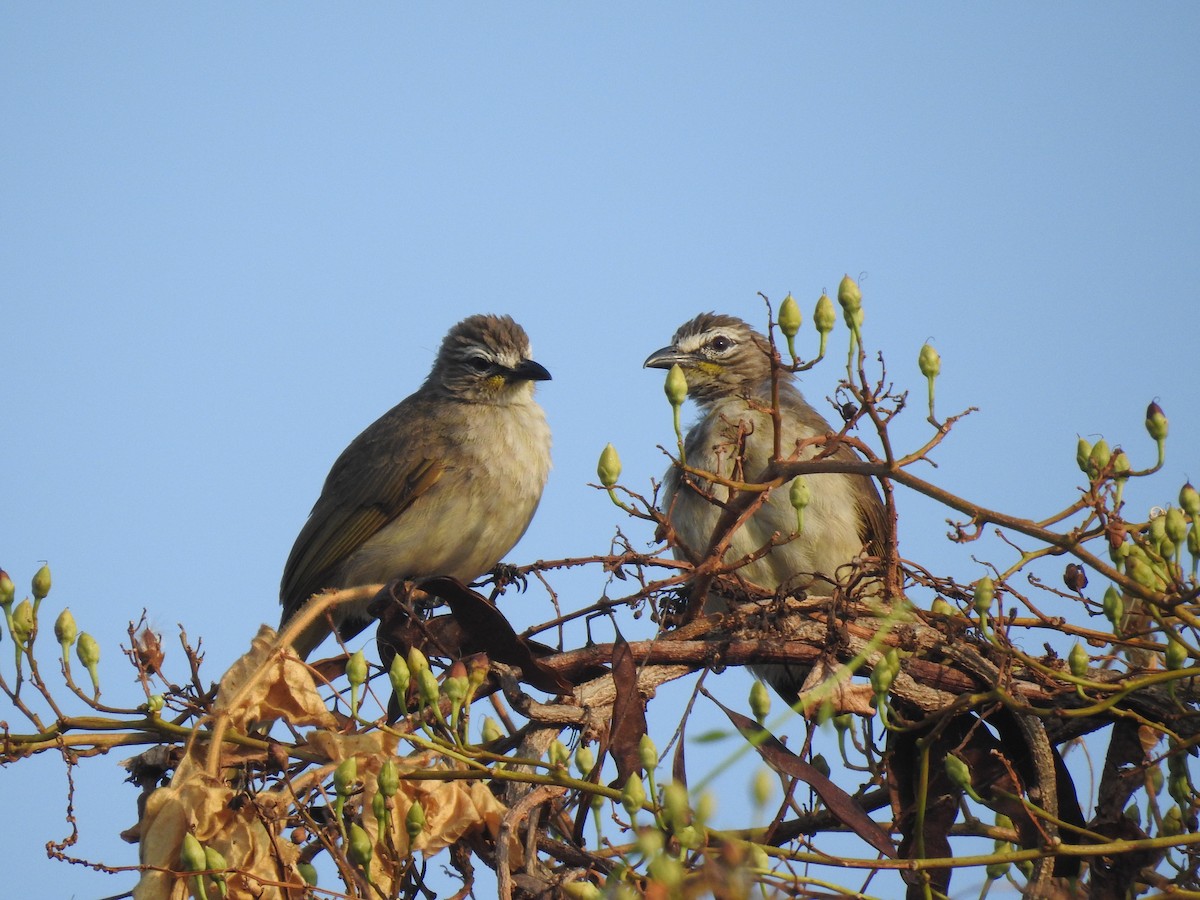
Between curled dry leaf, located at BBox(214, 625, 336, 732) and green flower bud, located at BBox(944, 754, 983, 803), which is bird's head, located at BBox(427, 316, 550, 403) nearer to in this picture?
curled dry leaf, located at BBox(214, 625, 336, 732)

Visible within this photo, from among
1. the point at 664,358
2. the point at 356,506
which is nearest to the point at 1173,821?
the point at 664,358

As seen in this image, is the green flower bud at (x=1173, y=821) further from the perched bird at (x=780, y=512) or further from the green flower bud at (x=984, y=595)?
the perched bird at (x=780, y=512)

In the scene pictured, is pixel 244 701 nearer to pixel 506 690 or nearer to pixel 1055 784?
pixel 506 690

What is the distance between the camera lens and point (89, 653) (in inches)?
110

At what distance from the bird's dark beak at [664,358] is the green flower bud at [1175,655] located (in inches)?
171

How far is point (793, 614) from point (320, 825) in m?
1.15

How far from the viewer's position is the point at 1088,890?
111 inches

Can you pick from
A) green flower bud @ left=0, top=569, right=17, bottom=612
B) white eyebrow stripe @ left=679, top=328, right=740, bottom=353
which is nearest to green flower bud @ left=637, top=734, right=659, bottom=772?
green flower bud @ left=0, top=569, right=17, bottom=612

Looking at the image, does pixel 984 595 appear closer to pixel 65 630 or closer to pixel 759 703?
pixel 759 703

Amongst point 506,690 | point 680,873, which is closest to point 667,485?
point 506,690

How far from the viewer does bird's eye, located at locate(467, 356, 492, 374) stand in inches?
295

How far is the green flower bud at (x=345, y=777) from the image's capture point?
7.79ft

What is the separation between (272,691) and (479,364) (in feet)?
16.0

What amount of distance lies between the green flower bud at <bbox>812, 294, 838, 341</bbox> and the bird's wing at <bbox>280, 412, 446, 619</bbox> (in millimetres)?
4092
